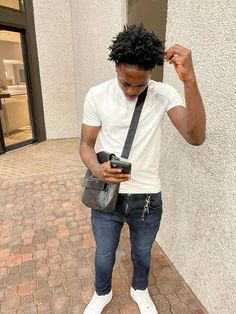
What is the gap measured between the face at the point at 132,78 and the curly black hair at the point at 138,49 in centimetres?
2

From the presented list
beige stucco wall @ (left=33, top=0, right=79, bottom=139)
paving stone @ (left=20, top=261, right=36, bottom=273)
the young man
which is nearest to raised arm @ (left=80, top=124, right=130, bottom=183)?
the young man

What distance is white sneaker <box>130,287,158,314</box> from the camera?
1.77 m

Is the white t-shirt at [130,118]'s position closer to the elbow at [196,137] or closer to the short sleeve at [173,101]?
the short sleeve at [173,101]

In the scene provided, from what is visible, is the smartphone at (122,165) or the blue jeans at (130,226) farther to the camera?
the blue jeans at (130,226)

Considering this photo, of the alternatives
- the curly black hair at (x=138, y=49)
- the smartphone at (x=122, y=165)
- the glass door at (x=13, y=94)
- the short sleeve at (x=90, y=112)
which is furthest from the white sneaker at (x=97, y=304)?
the glass door at (x=13, y=94)

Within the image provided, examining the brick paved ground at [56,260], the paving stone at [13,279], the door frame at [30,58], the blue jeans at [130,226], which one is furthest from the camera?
the door frame at [30,58]

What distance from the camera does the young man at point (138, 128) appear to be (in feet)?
3.59

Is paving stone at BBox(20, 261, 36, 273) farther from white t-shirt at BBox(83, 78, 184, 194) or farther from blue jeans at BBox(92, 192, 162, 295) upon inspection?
white t-shirt at BBox(83, 78, 184, 194)

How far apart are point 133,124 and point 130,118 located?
0.11 feet

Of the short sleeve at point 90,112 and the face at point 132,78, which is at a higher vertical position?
the face at point 132,78

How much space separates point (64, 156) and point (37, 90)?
161cm

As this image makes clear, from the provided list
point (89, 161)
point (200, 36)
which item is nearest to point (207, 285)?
point (89, 161)

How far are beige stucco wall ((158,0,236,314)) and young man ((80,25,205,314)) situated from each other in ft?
0.95

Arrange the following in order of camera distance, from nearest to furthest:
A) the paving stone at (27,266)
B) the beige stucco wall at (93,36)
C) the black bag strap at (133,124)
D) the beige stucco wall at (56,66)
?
1. the black bag strap at (133,124)
2. the paving stone at (27,266)
3. the beige stucco wall at (93,36)
4. the beige stucco wall at (56,66)
